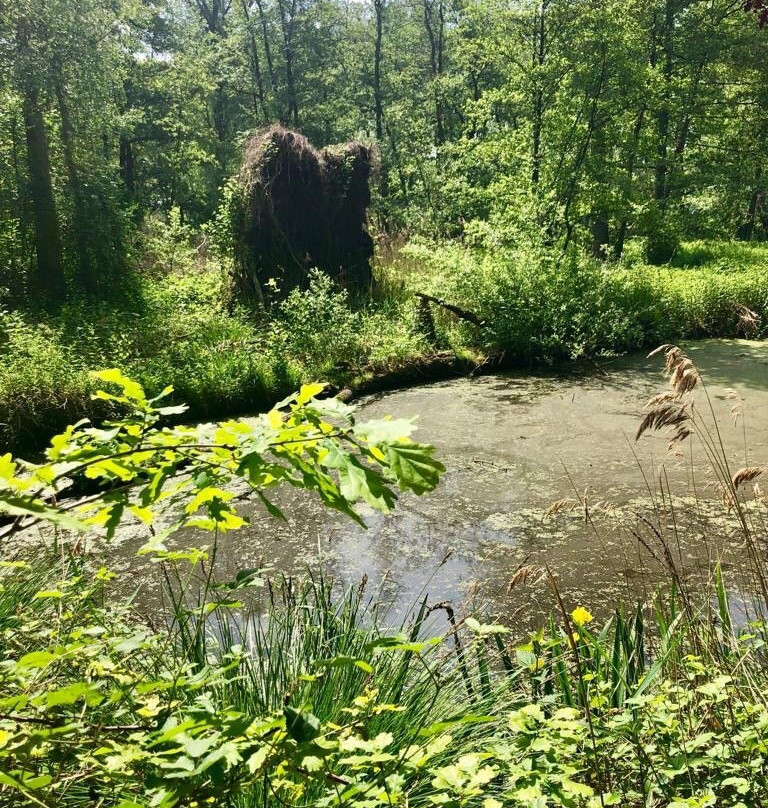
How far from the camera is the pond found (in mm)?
3528

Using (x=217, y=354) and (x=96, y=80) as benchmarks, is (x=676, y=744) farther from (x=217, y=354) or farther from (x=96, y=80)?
(x=96, y=80)

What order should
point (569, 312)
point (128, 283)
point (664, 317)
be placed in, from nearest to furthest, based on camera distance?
point (569, 312)
point (664, 317)
point (128, 283)

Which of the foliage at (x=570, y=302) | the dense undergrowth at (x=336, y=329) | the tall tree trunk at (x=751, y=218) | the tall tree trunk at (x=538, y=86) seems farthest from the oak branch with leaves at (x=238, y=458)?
the tall tree trunk at (x=751, y=218)

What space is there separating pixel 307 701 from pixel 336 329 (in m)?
6.72

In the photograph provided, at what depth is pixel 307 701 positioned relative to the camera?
1437 millimetres

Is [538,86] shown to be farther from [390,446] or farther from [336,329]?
[390,446]

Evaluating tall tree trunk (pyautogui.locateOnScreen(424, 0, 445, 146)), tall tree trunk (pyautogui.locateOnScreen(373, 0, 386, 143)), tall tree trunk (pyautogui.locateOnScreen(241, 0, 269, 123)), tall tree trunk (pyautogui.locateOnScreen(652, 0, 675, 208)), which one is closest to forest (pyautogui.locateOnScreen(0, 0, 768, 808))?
tall tree trunk (pyautogui.locateOnScreen(652, 0, 675, 208))

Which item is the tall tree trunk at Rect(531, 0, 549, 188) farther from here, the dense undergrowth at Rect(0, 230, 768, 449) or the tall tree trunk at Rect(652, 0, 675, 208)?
Result: the tall tree trunk at Rect(652, 0, 675, 208)

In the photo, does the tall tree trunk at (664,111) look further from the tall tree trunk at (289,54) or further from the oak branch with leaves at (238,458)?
the oak branch with leaves at (238,458)

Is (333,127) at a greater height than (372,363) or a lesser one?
greater

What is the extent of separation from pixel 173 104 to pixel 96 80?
9.87 meters

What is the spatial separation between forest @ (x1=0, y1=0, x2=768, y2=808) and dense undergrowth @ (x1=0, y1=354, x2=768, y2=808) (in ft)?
0.04

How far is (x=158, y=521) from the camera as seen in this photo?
13.6 ft

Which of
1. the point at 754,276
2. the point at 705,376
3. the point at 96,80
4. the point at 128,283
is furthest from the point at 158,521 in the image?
the point at 754,276
